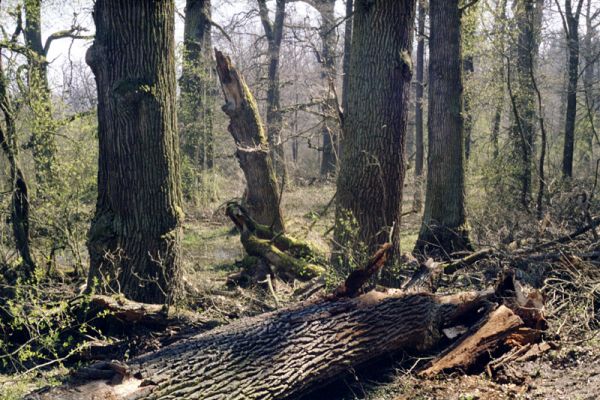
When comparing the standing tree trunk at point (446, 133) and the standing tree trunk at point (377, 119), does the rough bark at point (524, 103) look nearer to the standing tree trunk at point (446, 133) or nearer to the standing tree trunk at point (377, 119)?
the standing tree trunk at point (446, 133)

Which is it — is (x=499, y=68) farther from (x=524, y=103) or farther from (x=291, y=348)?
(x=291, y=348)

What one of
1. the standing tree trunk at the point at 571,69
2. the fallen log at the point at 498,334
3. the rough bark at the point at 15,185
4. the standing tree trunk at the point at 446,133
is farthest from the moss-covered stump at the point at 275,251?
the standing tree trunk at the point at 571,69

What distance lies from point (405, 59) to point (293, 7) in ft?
65.7

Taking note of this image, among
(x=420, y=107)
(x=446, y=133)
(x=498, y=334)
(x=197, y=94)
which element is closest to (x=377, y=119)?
(x=498, y=334)

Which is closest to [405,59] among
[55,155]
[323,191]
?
[55,155]

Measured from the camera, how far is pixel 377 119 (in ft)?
25.8

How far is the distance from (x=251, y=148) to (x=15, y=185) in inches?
191

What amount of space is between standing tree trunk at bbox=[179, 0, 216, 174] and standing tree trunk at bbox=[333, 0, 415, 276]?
1058 centimetres

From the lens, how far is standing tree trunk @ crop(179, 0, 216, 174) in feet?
59.5

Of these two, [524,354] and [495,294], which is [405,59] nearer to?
[495,294]

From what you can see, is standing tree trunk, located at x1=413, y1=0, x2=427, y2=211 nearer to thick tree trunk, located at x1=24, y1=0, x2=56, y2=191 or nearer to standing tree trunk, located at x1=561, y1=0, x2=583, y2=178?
standing tree trunk, located at x1=561, y1=0, x2=583, y2=178

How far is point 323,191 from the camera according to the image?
65.0ft

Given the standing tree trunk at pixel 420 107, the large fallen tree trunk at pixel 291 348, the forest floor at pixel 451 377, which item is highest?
the standing tree trunk at pixel 420 107

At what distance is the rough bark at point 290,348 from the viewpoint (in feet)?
15.4
